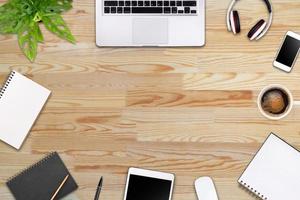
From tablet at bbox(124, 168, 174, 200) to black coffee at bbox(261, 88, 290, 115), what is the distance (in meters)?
0.33

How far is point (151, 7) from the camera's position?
4.55ft

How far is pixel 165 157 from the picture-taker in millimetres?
1391

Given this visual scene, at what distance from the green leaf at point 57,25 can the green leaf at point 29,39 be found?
0.04 m

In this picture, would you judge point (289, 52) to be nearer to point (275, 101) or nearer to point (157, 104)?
point (275, 101)

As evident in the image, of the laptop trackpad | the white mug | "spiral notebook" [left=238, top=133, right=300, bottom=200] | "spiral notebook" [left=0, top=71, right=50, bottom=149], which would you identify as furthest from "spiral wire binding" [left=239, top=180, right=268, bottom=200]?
"spiral notebook" [left=0, top=71, right=50, bottom=149]

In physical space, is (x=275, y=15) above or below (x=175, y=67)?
above

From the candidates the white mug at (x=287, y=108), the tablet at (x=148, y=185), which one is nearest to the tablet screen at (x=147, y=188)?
the tablet at (x=148, y=185)

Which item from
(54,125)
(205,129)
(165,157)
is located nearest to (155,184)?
(165,157)

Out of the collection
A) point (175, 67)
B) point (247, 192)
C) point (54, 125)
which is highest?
point (175, 67)

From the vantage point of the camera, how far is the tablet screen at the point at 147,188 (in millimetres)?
1373

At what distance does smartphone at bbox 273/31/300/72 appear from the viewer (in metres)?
1.37

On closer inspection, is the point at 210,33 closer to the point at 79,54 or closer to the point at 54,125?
the point at 79,54

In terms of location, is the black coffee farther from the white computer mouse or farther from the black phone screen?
the white computer mouse

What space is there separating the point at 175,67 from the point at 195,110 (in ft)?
0.44
